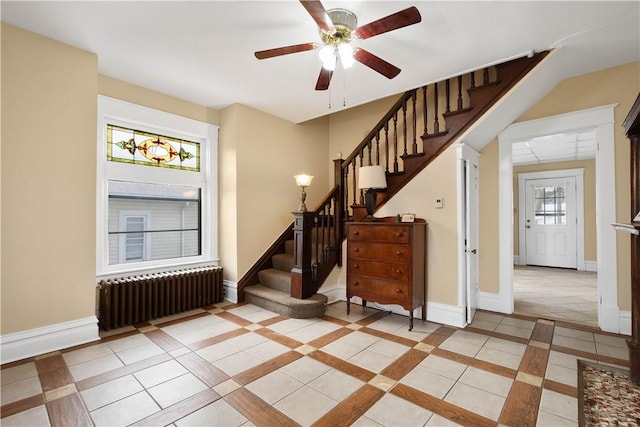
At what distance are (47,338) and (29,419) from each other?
1.11 meters

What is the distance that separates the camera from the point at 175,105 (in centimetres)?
400

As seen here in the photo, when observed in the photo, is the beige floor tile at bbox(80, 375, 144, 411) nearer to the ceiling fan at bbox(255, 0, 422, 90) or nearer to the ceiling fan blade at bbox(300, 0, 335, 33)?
the ceiling fan at bbox(255, 0, 422, 90)

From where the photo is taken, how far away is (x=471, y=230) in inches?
139

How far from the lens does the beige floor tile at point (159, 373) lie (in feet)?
7.30

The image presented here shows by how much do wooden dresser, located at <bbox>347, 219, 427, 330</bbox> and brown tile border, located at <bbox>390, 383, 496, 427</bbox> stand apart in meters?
1.22

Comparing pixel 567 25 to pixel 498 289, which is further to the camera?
pixel 498 289

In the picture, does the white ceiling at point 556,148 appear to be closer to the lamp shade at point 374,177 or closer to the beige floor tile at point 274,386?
the lamp shade at point 374,177

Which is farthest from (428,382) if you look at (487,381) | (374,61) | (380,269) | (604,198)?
(604,198)

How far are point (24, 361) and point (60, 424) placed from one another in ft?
3.91

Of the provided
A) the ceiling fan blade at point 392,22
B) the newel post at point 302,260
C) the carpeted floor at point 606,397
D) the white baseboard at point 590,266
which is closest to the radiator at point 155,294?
the newel post at point 302,260

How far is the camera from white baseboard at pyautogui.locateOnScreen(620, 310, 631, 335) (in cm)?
310

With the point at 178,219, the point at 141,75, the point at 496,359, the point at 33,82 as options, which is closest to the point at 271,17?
the point at 141,75

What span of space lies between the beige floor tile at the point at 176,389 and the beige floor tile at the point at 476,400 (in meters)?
1.79

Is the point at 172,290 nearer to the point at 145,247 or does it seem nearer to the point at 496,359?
the point at 145,247
